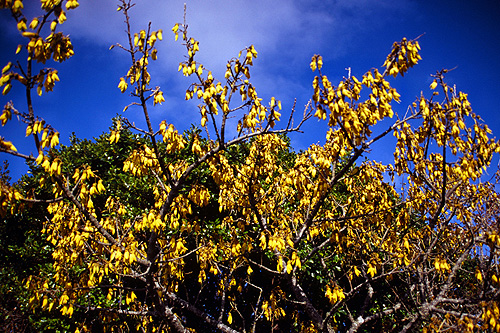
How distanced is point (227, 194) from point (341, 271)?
4.59 meters

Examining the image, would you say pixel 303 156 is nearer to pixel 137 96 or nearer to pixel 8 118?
pixel 137 96

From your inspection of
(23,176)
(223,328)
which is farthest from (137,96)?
(23,176)

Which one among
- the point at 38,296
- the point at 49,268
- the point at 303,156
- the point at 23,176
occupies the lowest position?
the point at 38,296

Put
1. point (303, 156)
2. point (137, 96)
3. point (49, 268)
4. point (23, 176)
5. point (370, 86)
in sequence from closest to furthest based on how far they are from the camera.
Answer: point (370, 86) → point (137, 96) → point (303, 156) → point (49, 268) → point (23, 176)

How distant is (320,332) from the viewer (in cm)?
580

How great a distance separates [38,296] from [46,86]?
3.26 metres

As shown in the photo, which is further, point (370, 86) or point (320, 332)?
point (320, 332)

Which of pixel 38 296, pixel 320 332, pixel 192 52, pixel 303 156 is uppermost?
pixel 192 52

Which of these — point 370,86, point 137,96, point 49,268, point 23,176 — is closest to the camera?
point 370,86

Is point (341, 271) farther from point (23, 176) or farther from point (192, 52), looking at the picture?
point (23, 176)

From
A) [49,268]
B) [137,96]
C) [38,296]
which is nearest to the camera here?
[137,96]

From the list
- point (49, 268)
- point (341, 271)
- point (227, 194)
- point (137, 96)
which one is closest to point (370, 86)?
point (137, 96)

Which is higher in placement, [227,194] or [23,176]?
[23,176]

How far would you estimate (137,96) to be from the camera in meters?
4.06
